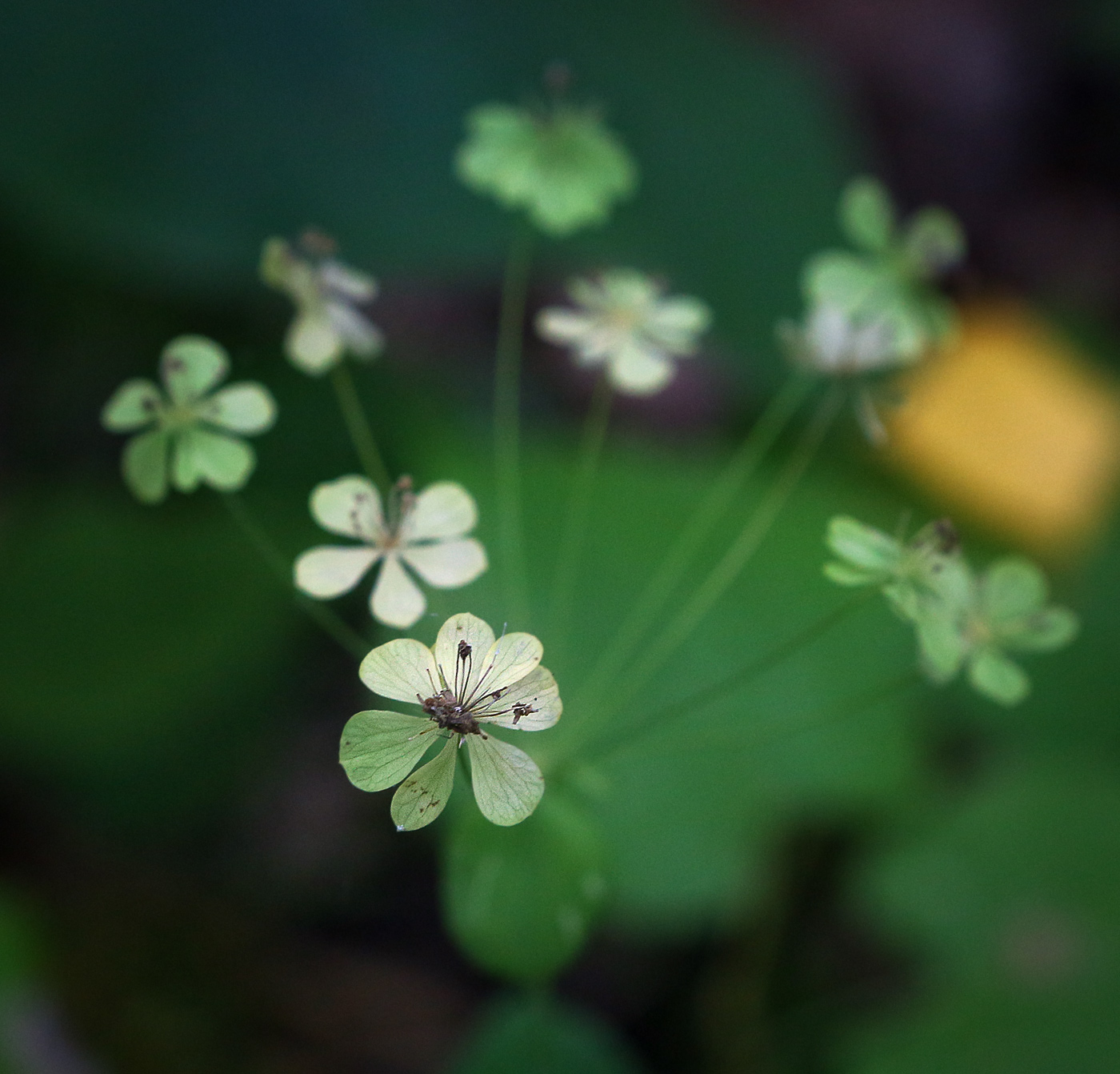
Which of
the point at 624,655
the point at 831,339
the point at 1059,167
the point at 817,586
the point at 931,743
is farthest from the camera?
the point at 1059,167

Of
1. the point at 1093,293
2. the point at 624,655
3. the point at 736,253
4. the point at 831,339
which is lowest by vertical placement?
the point at 624,655

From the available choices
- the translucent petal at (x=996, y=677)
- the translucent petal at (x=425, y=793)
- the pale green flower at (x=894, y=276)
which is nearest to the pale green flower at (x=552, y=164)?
the pale green flower at (x=894, y=276)

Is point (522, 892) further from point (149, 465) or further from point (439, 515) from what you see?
point (149, 465)

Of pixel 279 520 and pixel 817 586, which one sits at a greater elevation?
pixel 817 586

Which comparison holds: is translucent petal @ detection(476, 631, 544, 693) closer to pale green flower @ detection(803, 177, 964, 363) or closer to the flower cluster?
the flower cluster

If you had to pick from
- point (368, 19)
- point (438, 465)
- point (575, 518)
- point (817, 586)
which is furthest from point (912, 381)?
point (368, 19)

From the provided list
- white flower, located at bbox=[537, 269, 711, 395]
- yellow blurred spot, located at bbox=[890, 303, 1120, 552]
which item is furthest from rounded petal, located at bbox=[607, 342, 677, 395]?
yellow blurred spot, located at bbox=[890, 303, 1120, 552]

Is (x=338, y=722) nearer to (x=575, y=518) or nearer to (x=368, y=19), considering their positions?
(x=575, y=518)
